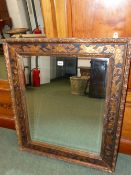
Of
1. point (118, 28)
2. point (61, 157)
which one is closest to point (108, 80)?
point (118, 28)

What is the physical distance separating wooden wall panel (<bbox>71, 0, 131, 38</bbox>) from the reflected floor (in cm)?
46

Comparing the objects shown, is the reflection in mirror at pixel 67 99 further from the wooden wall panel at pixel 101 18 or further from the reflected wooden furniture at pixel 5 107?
the reflected wooden furniture at pixel 5 107

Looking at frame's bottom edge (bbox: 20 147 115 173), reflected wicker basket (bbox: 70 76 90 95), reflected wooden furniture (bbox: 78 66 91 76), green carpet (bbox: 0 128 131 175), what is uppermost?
reflected wooden furniture (bbox: 78 66 91 76)

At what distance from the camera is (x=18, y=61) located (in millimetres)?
1538

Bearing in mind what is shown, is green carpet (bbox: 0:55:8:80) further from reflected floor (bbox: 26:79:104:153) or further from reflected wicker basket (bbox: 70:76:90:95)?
reflected wicker basket (bbox: 70:76:90:95)

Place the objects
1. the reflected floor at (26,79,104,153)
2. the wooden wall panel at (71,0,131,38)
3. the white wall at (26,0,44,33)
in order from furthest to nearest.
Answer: the white wall at (26,0,44,33)
the reflected floor at (26,79,104,153)
the wooden wall panel at (71,0,131,38)

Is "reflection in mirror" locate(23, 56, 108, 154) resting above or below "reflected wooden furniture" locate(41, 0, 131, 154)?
below

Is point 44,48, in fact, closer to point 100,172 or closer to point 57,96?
point 57,96

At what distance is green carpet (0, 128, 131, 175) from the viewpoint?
5.02 feet

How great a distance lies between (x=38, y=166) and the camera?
1606 mm

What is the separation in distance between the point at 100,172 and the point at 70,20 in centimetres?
123

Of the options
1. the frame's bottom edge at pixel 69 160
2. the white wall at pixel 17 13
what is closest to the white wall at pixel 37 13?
the white wall at pixel 17 13

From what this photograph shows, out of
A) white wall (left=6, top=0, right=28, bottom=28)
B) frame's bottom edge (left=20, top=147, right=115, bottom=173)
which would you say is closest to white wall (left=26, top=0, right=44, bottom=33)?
white wall (left=6, top=0, right=28, bottom=28)

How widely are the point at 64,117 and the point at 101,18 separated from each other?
2.98 feet
